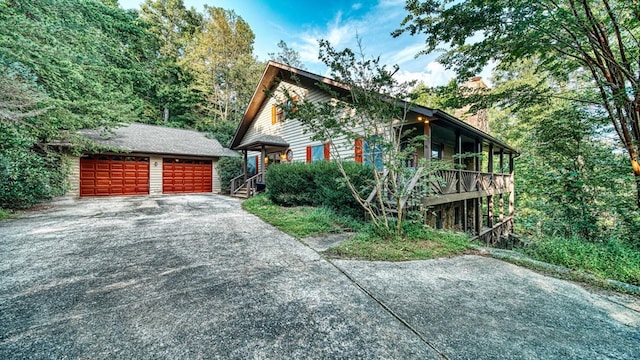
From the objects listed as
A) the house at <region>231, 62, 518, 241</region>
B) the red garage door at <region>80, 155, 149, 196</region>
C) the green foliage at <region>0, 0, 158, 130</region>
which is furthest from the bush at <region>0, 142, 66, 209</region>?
the house at <region>231, 62, 518, 241</region>

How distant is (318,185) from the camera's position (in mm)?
7742

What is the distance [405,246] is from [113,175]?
1512 cm

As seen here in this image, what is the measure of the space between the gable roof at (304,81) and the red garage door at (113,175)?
553cm

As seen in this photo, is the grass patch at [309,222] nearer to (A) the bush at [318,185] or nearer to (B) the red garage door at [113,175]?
(A) the bush at [318,185]

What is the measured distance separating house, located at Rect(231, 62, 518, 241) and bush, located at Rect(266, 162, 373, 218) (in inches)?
29.8

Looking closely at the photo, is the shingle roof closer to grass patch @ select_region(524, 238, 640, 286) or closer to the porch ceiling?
the porch ceiling

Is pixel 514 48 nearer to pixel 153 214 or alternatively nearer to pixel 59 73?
pixel 153 214

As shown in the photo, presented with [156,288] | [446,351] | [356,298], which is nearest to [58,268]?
[156,288]

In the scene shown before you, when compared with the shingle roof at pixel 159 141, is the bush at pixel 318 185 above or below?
below

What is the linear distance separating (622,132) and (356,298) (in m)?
7.07

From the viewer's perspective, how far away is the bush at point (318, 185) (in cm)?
639

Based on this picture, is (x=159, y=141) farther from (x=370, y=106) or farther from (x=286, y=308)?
(x=286, y=308)

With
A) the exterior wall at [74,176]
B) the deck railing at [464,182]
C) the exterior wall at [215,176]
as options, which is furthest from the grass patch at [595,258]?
the exterior wall at [74,176]

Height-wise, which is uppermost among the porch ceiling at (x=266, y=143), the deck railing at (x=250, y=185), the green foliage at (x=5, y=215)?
the porch ceiling at (x=266, y=143)
